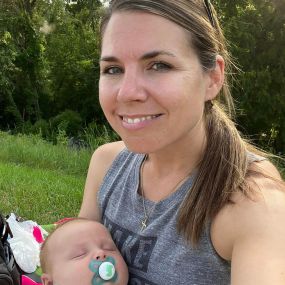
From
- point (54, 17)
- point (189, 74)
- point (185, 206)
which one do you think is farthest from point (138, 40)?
point (54, 17)

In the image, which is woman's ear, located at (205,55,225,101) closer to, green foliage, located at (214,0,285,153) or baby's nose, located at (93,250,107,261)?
baby's nose, located at (93,250,107,261)

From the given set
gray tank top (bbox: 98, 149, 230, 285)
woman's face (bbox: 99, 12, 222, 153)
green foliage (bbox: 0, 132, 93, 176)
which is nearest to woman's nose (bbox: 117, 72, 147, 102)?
woman's face (bbox: 99, 12, 222, 153)

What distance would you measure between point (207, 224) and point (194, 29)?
0.64 meters

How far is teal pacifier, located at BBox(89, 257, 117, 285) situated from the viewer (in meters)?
1.79

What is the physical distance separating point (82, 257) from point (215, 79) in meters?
0.89

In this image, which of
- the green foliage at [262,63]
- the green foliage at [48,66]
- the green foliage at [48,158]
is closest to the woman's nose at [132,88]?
the green foliage at [48,158]

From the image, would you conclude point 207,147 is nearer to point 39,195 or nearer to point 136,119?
point 136,119

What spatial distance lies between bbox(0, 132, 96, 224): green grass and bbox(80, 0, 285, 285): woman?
9.70 feet

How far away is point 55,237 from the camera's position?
2.09m

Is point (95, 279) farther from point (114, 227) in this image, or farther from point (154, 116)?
point (154, 116)

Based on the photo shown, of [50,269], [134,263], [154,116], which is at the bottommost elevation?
[50,269]

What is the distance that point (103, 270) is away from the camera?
184 centimetres

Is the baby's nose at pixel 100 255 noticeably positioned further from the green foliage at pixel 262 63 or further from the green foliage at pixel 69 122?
the green foliage at pixel 69 122

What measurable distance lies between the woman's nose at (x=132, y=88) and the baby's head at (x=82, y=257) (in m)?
0.63
